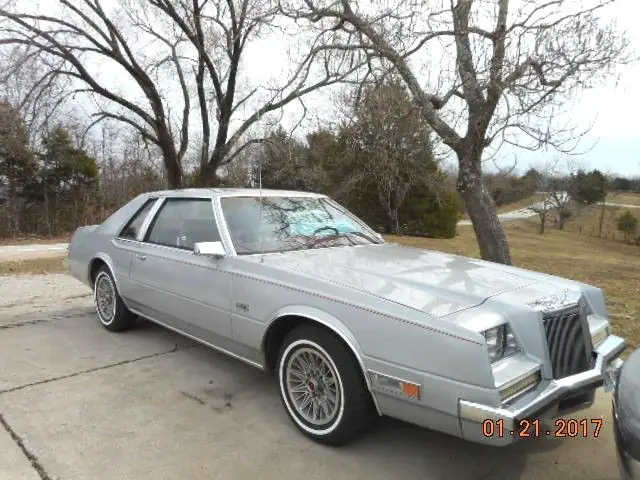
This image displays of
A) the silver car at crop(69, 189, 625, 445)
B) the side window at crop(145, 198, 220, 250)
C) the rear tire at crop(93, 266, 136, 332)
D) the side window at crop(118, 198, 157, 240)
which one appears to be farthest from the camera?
the rear tire at crop(93, 266, 136, 332)

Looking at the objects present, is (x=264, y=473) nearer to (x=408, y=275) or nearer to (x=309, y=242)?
(x=408, y=275)

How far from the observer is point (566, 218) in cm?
4538

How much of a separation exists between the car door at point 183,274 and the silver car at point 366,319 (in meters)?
0.01

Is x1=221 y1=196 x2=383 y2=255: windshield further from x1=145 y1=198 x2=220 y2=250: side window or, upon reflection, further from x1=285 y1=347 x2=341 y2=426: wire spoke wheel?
x1=285 y1=347 x2=341 y2=426: wire spoke wheel

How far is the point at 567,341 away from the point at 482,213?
5.00 metres

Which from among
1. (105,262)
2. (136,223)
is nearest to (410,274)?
(136,223)

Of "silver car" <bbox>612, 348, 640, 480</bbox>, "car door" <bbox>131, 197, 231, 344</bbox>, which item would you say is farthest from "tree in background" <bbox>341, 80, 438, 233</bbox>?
"silver car" <bbox>612, 348, 640, 480</bbox>

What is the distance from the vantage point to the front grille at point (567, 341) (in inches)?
97.8

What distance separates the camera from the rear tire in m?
4.78

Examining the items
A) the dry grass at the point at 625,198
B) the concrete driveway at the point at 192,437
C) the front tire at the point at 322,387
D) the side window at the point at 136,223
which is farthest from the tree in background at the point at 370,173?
the dry grass at the point at 625,198

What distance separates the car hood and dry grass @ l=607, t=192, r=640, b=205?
53.9 meters

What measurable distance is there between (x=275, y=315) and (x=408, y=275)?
0.86 metres

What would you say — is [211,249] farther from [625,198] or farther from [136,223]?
[625,198]

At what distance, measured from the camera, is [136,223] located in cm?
468
